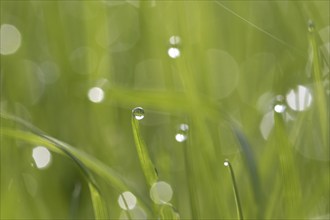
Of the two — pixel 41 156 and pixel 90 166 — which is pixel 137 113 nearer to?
pixel 90 166

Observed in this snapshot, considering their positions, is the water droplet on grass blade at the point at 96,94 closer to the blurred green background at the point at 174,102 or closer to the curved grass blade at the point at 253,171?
the blurred green background at the point at 174,102

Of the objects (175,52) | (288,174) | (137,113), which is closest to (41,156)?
(175,52)

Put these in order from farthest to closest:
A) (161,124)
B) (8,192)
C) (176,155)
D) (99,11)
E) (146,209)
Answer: (99,11), (161,124), (176,155), (8,192), (146,209)

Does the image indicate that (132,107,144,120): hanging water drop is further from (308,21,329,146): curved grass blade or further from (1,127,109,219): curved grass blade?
(308,21,329,146): curved grass blade

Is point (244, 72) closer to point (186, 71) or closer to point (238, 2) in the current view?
point (238, 2)

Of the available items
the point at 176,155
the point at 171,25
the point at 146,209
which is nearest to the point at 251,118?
the point at 176,155

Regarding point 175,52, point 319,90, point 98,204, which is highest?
point 175,52

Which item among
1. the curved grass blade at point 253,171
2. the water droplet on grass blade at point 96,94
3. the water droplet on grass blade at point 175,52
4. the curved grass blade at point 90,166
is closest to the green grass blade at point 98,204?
the curved grass blade at point 90,166

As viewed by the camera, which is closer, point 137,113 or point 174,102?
point 137,113

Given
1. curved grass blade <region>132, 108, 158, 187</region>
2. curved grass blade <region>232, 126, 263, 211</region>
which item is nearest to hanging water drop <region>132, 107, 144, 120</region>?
curved grass blade <region>132, 108, 158, 187</region>

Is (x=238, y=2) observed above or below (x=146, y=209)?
above
